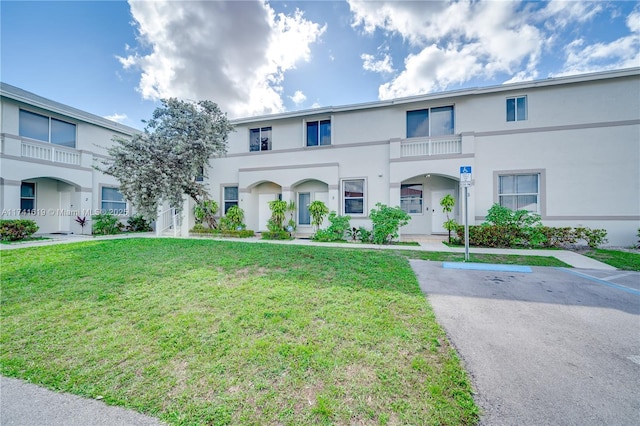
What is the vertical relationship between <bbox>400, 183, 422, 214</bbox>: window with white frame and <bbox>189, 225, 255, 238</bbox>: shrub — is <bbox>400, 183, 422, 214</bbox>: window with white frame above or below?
above

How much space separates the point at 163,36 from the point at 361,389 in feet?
49.8

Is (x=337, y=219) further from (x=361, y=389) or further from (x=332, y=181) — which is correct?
(x=361, y=389)

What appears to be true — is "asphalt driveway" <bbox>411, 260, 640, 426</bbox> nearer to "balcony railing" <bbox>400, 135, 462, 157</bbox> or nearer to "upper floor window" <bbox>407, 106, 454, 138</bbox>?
"balcony railing" <bbox>400, 135, 462, 157</bbox>

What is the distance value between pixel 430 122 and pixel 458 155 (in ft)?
7.62

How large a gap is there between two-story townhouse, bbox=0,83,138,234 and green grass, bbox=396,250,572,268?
53.8 ft

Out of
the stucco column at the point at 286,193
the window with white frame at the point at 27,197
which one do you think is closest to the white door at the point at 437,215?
the stucco column at the point at 286,193

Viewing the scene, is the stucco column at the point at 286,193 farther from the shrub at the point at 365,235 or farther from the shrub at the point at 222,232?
the shrub at the point at 365,235

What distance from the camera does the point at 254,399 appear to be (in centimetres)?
218

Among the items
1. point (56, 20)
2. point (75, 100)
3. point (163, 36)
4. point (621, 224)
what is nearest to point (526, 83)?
point (621, 224)

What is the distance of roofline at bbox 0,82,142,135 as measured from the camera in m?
11.0

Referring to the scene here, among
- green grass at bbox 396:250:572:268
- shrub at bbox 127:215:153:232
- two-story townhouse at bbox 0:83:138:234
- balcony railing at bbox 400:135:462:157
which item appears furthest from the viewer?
shrub at bbox 127:215:153:232

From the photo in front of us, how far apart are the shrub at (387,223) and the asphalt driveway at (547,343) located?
4879 millimetres

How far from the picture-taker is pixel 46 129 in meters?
12.5

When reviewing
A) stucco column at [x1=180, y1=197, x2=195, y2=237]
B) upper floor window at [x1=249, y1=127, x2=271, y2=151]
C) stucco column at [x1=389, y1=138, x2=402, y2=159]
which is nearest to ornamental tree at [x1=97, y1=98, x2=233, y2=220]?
stucco column at [x1=180, y1=197, x2=195, y2=237]
